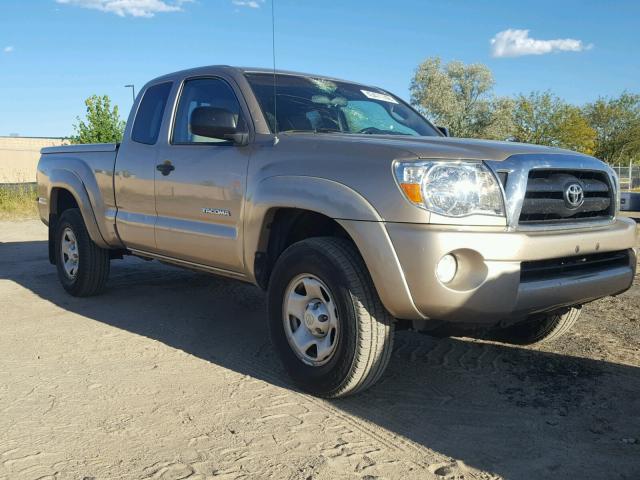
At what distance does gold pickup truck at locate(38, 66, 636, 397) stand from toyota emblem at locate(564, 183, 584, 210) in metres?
0.01

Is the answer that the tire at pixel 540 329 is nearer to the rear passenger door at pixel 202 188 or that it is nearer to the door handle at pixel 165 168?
the rear passenger door at pixel 202 188

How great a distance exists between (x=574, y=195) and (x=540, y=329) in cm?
129

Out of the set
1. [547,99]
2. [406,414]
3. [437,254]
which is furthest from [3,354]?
[547,99]

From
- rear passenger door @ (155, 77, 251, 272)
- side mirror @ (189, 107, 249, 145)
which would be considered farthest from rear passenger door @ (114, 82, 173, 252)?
side mirror @ (189, 107, 249, 145)

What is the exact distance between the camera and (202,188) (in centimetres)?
429

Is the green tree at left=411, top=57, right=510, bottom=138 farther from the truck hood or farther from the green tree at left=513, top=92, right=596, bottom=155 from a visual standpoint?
the truck hood

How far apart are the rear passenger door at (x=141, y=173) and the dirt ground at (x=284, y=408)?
0.77m

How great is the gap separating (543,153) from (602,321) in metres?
2.25

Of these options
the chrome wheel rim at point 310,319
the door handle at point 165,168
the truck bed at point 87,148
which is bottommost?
the chrome wheel rim at point 310,319

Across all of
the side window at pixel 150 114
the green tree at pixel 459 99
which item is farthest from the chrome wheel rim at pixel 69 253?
the green tree at pixel 459 99

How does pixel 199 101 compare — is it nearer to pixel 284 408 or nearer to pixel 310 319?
pixel 310 319

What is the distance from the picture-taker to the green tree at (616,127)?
166ft

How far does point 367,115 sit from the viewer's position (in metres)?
4.52

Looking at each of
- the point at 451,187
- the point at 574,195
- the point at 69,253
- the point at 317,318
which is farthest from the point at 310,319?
the point at 69,253
